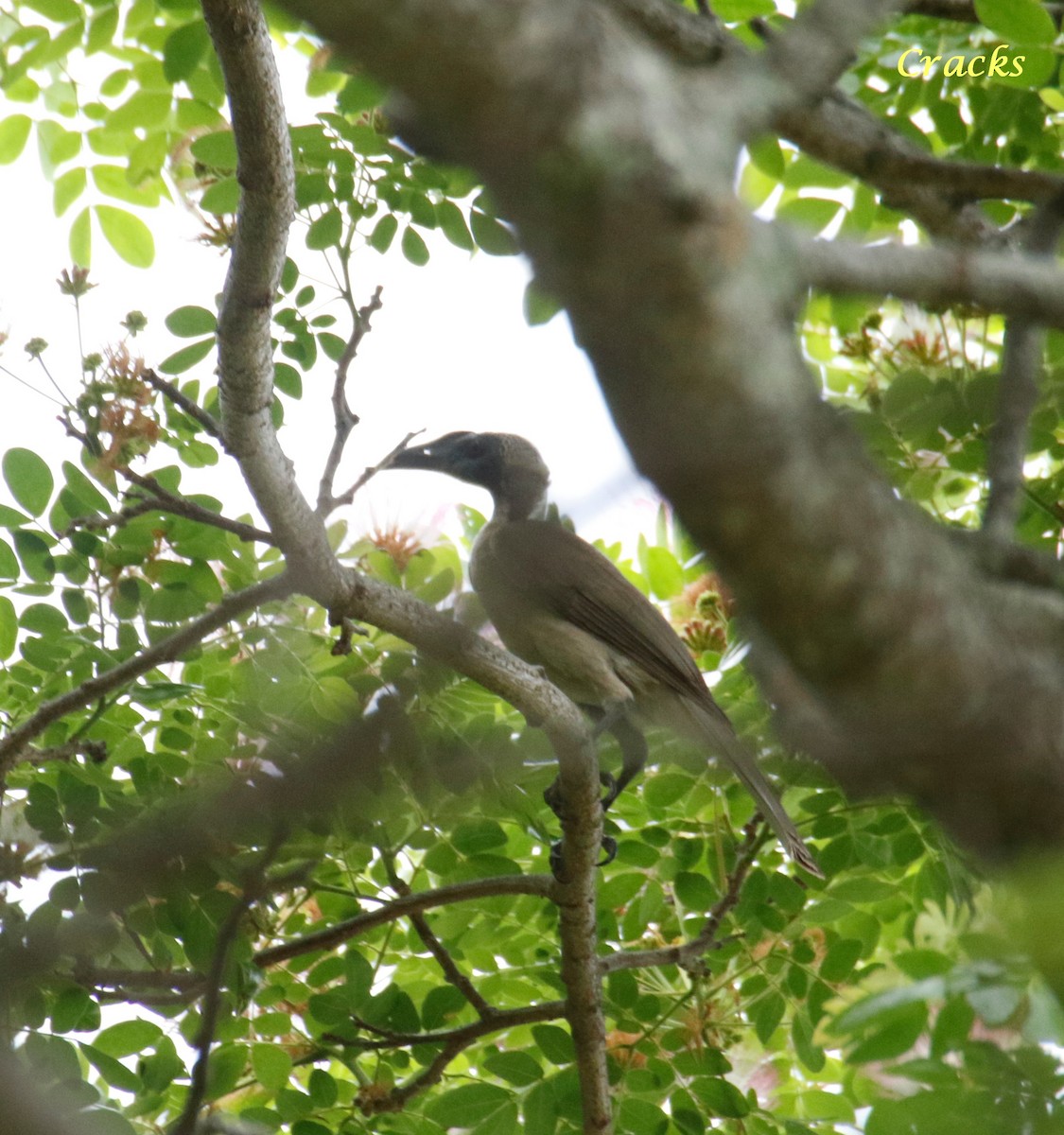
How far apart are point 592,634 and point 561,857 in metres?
1.44

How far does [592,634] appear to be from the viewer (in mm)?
4512

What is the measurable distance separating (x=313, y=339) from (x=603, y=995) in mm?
2055

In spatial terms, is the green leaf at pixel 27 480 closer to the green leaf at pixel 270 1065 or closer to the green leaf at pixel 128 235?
the green leaf at pixel 128 235

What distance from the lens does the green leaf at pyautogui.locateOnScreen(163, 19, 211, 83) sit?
3525 mm

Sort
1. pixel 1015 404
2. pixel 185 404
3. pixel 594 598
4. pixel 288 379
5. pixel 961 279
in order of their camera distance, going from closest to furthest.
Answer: pixel 961 279, pixel 1015 404, pixel 185 404, pixel 288 379, pixel 594 598

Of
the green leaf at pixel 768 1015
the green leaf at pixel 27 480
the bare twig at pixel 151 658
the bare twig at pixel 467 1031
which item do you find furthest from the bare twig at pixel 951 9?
the bare twig at pixel 467 1031

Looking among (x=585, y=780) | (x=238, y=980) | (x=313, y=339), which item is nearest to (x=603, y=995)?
(x=585, y=780)

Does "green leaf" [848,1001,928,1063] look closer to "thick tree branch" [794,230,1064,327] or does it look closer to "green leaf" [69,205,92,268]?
"thick tree branch" [794,230,1064,327]

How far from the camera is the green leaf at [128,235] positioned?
4434 millimetres

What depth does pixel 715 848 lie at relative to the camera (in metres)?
3.68

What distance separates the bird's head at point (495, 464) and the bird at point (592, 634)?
582 mm

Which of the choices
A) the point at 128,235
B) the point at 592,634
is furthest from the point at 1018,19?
the point at 128,235

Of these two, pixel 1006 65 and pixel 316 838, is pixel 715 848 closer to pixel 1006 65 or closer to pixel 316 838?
pixel 316 838

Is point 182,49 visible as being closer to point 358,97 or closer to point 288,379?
point 358,97
